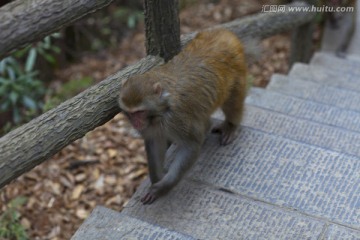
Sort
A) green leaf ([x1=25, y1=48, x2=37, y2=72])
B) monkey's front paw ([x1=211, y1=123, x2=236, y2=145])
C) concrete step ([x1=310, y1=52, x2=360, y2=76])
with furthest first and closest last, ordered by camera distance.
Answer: concrete step ([x1=310, y1=52, x2=360, y2=76]) < green leaf ([x1=25, y1=48, x2=37, y2=72]) < monkey's front paw ([x1=211, y1=123, x2=236, y2=145])

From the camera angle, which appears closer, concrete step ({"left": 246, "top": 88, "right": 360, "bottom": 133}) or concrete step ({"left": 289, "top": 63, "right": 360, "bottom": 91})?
A: concrete step ({"left": 246, "top": 88, "right": 360, "bottom": 133})

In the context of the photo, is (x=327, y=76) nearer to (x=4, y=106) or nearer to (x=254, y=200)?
(x=254, y=200)

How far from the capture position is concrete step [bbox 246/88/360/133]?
3896 mm

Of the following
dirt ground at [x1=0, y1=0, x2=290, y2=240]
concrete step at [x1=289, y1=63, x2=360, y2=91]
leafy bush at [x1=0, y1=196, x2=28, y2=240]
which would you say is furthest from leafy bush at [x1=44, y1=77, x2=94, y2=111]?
concrete step at [x1=289, y1=63, x2=360, y2=91]

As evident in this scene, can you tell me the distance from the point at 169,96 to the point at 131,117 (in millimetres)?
229

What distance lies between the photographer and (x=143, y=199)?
296 centimetres

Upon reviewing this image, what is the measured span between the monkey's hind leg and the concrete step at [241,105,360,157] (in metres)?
0.22

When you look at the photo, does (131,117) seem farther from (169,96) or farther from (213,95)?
(213,95)

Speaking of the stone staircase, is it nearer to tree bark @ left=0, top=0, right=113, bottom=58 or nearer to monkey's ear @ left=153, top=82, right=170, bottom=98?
monkey's ear @ left=153, top=82, right=170, bottom=98

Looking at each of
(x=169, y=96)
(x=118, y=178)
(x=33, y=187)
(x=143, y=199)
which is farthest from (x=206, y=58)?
(x=33, y=187)

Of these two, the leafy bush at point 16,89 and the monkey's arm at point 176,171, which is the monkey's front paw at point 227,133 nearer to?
the monkey's arm at point 176,171

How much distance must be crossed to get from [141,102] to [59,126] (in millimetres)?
416

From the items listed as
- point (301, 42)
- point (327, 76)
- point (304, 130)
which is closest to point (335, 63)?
point (301, 42)

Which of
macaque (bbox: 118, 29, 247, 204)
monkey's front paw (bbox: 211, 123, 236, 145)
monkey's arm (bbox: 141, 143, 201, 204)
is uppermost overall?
macaque (bbox: 118, 29, 247, 204)
